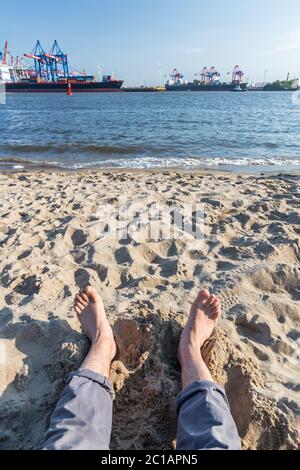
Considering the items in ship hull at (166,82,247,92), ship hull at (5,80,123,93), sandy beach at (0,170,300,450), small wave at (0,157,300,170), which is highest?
sandy beach at (0,170,300,450)

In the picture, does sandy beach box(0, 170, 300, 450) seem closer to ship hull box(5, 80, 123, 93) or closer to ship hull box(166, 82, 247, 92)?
ship hull box(5, 80, 123, 93)

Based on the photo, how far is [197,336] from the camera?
1.71 metres

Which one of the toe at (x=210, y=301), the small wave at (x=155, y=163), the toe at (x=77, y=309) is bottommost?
the small wave at (x=155, y=163)

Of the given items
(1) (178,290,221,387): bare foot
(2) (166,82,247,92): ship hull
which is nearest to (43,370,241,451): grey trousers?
(1) (178,290,221,387): bare foot

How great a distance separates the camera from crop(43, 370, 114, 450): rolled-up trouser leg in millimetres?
1119

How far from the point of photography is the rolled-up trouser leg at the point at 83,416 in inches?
44.1

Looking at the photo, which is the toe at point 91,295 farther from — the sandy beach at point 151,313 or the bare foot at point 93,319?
the sandy beach at point 151,313

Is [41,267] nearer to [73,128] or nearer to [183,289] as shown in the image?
[183,289]

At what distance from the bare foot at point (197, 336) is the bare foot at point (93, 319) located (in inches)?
14.0

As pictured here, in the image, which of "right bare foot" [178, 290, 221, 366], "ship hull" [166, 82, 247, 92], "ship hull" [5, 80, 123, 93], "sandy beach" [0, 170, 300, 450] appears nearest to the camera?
"sandy beach" [0, 170, 300, 450]

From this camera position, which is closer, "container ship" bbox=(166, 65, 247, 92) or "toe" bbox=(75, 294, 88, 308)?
"toe" bbox=(75, 294, 88, 308)

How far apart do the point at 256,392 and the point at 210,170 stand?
19.7 ft

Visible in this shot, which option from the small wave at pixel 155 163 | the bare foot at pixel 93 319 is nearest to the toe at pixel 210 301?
the bare foot at pixel 93 319

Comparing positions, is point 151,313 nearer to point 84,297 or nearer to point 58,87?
point 84,297
